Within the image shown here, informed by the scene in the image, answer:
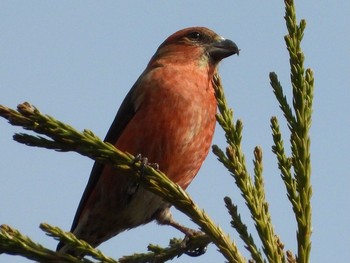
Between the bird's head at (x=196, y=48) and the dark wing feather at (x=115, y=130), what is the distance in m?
0.64

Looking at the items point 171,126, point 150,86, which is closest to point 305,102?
point 171,126

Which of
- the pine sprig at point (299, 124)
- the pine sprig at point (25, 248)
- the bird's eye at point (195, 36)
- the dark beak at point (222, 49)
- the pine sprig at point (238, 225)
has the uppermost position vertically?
the bird's eye at point (195, 36)

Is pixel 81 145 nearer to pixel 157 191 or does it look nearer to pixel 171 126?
pixel 157 191

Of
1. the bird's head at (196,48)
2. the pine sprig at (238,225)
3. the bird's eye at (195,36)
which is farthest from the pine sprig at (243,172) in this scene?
the bird's eye at (195,36)

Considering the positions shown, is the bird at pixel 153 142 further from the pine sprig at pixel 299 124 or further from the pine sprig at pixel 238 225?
the pine sprig at pixel 299 124

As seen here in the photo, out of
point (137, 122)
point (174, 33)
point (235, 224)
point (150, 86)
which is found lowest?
point (235, 224)

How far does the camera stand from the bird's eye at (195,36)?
250 inches

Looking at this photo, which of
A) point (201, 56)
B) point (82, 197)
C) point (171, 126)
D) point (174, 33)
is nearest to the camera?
point (171, 126)

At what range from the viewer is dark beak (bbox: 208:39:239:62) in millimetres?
5957

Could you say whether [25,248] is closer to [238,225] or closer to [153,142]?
[238,225]

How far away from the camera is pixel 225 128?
2.28m

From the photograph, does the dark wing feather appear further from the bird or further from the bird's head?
the bird's head

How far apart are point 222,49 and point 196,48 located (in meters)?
0.28

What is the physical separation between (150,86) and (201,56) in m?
0.93
